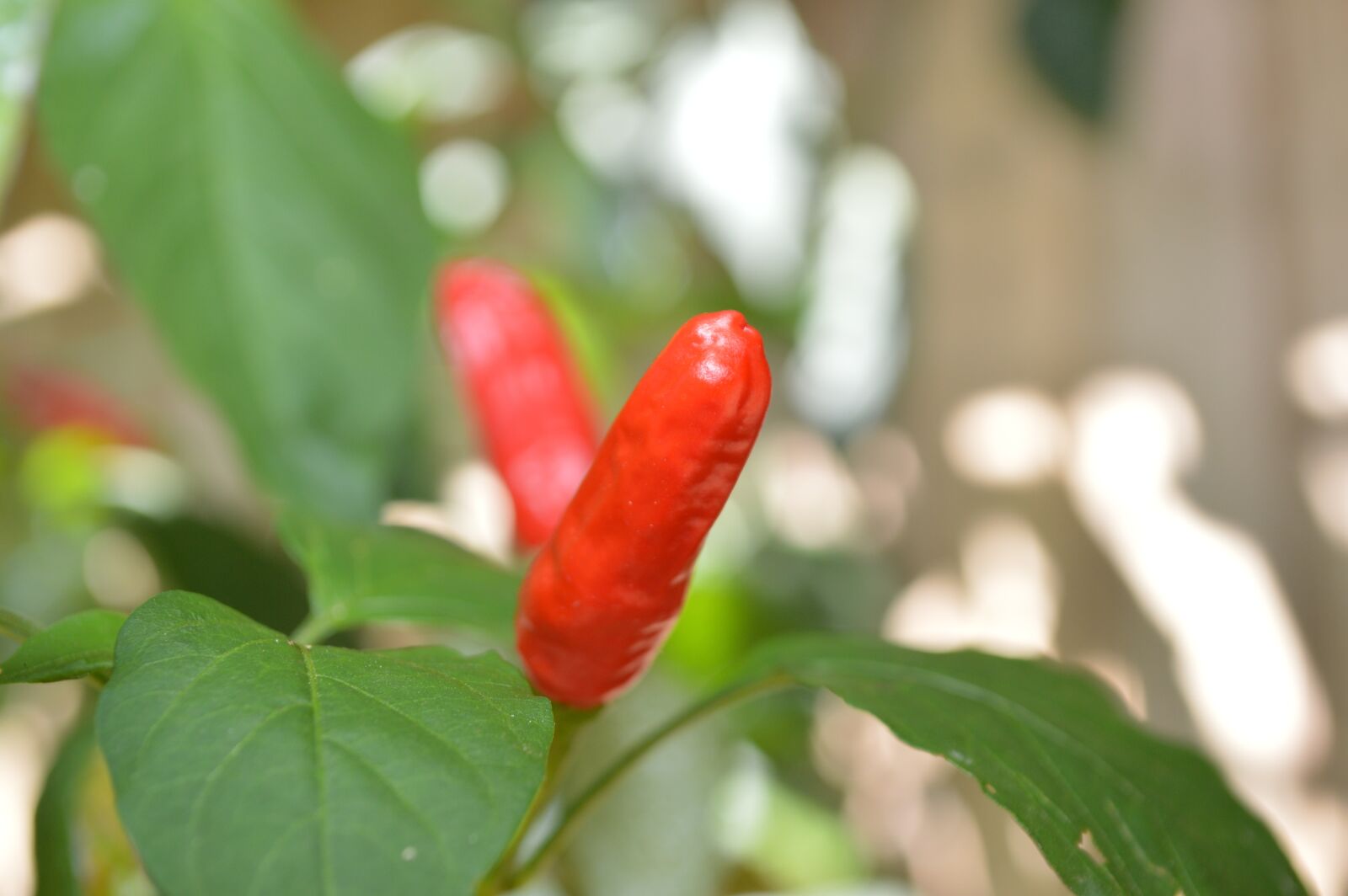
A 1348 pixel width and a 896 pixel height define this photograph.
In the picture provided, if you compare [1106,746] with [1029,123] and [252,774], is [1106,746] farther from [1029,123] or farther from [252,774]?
[1029,123]

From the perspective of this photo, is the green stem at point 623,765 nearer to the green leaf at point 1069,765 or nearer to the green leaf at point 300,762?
the green leaf at point 1069,765

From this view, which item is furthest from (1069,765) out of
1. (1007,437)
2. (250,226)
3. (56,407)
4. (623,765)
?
(56,407)

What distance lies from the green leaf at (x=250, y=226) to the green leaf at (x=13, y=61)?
7 centimetres

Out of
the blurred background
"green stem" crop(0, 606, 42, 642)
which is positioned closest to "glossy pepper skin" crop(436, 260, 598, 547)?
the blurred background

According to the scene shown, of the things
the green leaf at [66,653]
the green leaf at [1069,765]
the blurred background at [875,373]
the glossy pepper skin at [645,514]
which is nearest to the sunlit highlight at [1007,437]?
the blurred background at [875,373]

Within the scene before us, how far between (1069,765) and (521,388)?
48 centimetres

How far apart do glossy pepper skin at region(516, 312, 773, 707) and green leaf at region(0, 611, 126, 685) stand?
120mm

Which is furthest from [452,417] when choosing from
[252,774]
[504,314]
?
[252,774]

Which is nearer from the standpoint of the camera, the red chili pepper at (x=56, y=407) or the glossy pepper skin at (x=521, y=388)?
the glossy pepper skin at (x=521, y=388)

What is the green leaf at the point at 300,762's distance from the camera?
8.6 inches

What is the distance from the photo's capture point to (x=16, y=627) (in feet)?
1.06

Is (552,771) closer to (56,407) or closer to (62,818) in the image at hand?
(62,818)

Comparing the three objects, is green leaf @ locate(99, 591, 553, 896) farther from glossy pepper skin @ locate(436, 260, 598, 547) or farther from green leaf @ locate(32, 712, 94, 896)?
glossy pepper skin @ locate(436, 260, 598, 547)

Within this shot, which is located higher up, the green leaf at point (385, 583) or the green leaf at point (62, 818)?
the green leaf at point (385, 583)
